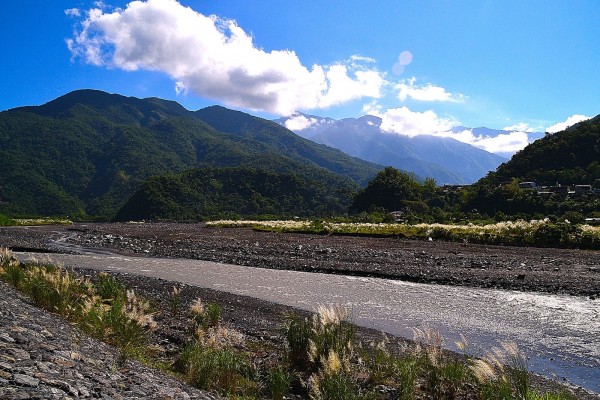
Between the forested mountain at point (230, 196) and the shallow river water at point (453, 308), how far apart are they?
84098mm

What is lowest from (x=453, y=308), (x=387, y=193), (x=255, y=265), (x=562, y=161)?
(x=255, y=265)

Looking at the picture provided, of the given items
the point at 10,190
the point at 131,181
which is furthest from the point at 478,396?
the point at 131,181

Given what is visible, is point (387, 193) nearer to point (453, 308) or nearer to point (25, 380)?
point (453, 308)

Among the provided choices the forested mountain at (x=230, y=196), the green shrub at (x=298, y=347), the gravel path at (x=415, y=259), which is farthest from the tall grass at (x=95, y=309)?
the forested mountain at (x=230, y=196)

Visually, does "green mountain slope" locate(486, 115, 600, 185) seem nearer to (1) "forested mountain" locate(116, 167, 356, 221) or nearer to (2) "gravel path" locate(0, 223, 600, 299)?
(1) "forested mountain" locate(116, 167, 356, 221)

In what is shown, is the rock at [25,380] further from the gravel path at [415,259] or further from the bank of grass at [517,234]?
the bank of grass at [517,234]

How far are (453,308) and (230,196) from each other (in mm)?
116593

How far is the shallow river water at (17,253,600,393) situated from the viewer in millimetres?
10424

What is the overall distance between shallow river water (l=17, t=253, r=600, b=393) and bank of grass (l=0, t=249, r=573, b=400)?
1.72 metres

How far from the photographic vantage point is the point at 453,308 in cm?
1529

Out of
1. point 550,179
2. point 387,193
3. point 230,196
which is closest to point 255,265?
point 550,179

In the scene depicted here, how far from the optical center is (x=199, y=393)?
612cm

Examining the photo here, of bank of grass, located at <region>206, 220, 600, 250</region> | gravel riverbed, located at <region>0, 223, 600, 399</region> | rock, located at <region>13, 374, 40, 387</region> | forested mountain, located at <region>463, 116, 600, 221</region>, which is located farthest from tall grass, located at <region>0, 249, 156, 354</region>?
forested mountain, located at <region>463, 116, 600, 221</region>

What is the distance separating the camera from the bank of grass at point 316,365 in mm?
6238
